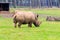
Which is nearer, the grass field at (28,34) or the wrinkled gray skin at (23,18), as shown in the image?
the grass field at (28,34)

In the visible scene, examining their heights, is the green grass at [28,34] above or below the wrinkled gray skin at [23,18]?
below

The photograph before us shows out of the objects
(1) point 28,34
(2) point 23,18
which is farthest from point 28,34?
(2) point 23,18

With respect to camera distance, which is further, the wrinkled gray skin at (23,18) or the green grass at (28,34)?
the wrinkled gray skin at (23,18)

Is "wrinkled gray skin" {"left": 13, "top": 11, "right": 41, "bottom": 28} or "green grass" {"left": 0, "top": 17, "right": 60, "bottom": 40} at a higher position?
"wrinkled gray skin" {"left": 13, "top": 11, "right": 41, "bottom": 28}

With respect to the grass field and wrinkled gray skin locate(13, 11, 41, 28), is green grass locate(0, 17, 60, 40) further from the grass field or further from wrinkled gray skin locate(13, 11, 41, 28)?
wrinkled gray skin locate(13, 11, 41, 28)

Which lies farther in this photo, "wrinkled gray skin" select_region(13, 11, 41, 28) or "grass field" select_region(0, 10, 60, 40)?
"wrinkled gray skin" select_region(13, 11, 41, 28)

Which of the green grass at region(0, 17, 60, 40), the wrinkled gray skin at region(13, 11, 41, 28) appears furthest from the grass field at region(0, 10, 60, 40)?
the wrinkled gray skin at region(13, 11, 41, 28)

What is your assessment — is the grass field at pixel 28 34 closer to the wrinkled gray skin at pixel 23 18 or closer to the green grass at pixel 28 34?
the green grass at pixel 28 34

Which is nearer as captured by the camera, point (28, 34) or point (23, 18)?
point (28, 34)

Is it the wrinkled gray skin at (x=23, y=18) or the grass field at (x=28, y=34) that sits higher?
the wrinkled gray skin at (x=23, y=18)

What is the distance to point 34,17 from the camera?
22500 millimetres

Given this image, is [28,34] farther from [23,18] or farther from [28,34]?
[23,18]

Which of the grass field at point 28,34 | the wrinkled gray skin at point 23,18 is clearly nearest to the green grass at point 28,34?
the grass field at point 28,34

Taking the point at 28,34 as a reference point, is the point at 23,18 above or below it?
above
